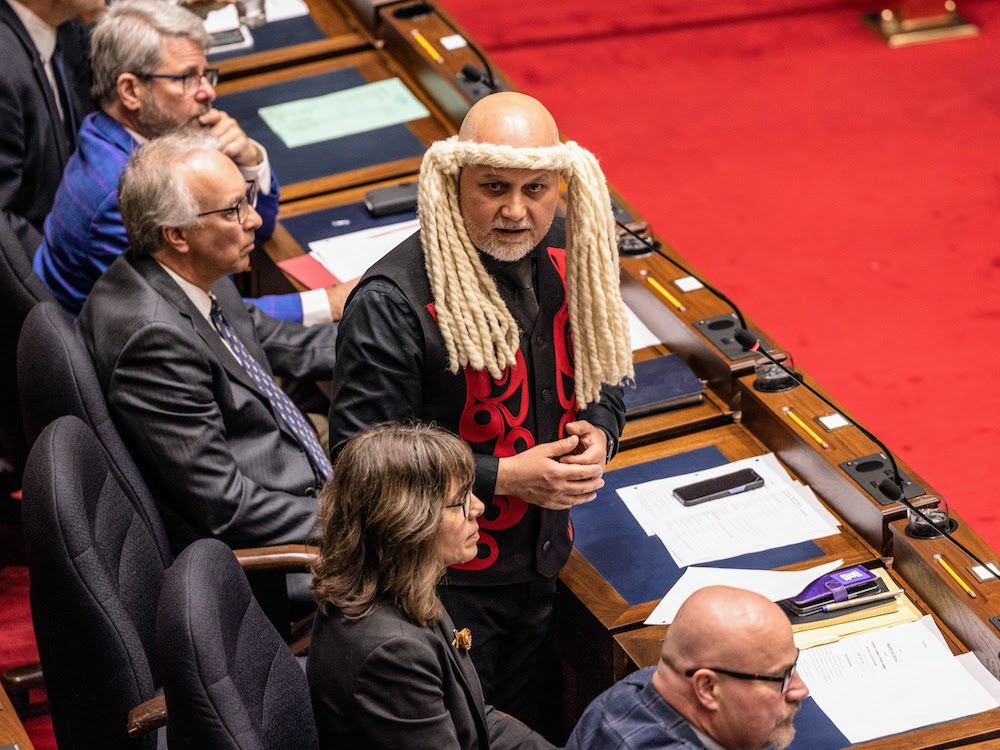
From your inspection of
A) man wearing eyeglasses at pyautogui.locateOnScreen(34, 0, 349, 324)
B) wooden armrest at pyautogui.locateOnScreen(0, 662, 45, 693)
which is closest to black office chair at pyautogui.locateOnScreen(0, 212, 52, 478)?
man wearing eyeglasses at pyautogui.locateOnScreen(34, 0, 349, 324)

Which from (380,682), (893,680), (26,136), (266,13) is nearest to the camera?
(380,682)

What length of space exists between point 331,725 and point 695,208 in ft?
10.7

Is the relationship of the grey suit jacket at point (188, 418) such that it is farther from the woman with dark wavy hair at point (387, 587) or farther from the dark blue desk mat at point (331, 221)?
the dark blue desk mat at point (331, 221)

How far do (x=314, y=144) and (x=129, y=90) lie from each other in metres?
0.75

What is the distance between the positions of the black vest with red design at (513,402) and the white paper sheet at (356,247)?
106cm

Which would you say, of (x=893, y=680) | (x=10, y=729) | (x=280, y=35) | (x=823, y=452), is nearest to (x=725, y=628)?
(x=893, y=680)

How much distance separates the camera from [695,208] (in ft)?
16.4

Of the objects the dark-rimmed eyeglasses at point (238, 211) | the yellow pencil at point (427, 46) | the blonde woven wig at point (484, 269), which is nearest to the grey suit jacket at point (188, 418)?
the dark-rimmed eyeglasses at point (238, 211)

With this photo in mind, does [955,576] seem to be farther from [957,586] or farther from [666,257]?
[666,257]

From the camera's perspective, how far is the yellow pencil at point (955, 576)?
94.9 inches

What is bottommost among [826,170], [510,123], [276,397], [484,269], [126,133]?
[826,170]

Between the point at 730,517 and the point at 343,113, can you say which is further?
the point at 343,113

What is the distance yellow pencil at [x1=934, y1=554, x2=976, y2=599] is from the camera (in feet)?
7.91

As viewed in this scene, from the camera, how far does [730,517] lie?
2672 mm
